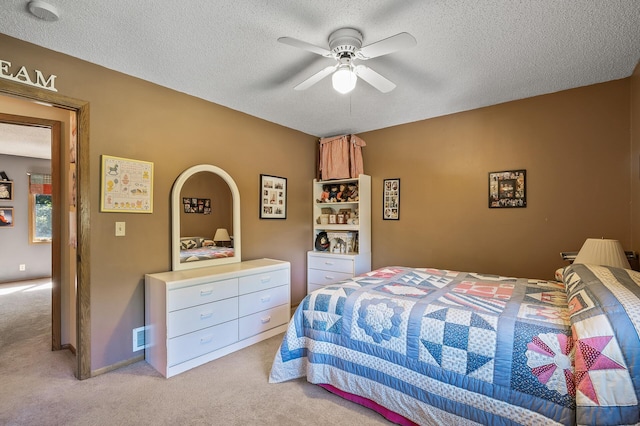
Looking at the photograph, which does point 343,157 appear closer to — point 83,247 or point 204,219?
point 204,219

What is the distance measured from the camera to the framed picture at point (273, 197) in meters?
3.56

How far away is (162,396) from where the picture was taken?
6.62ft

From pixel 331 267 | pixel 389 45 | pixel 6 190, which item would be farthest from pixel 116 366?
pixel 6 190

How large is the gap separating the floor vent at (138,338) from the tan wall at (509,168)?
2683mm

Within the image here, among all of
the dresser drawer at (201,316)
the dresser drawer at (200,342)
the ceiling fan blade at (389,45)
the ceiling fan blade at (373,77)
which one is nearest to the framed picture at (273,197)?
the dresser drawer at (201,316)

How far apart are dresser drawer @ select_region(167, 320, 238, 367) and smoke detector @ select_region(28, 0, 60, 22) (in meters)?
2.18

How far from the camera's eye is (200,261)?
2.89m

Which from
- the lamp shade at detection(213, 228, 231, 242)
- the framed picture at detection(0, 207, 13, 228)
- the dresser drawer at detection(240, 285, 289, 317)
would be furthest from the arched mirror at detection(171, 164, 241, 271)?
the framed picture at detection(0, 207, 13, 228)

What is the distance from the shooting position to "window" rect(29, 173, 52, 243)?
18.6 ft

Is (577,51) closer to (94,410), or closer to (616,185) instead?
(616,185)

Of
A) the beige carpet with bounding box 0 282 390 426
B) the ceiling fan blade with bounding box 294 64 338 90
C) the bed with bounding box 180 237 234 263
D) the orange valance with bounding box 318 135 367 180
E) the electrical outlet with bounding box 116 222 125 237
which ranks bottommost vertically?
the beige carpet with bounding box 0 282 390 426

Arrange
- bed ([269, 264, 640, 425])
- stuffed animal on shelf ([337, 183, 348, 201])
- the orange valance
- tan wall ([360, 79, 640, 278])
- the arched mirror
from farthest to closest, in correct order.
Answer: stuffed animal on shelf ([337, 183, 348, 201]) < the orange valance < the arched mirror < tan wall ([360, 79, 640, 278]) < bed ([269, 264, 640, 425])

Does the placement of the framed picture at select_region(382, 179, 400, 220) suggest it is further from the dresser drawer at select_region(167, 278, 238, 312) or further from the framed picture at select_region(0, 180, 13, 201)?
the framed picture at select_region(0, 180, 13, 201)

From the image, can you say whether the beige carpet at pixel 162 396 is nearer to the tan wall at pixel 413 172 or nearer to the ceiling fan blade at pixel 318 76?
the tan wall at pixel 413 172
